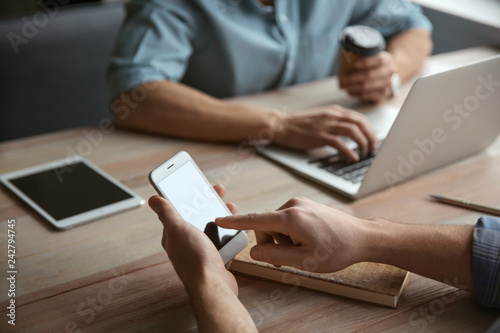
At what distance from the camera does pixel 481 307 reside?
→ 0.81 metres

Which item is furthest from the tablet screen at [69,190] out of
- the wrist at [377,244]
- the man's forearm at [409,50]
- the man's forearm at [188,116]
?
the man's forearm at [409,50]

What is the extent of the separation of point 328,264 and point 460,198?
41cm

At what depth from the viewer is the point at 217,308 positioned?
711 millimetres

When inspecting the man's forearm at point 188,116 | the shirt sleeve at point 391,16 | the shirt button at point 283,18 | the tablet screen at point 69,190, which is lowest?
the tablet screen at point 69,190

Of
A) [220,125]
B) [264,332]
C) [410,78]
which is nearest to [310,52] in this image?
[410,78]

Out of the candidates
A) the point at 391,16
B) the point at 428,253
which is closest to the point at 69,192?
the point at 428,253

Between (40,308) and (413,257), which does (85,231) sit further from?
(413,257)

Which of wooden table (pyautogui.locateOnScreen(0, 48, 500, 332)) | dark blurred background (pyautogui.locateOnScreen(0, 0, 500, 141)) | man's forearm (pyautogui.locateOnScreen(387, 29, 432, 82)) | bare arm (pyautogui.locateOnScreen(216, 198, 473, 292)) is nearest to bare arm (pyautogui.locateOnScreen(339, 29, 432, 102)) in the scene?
man's forearm (pyautogui.locateOnScreen(387, 29, 432, 82))

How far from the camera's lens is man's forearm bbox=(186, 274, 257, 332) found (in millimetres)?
697

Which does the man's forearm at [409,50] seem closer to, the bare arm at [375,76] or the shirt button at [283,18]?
the bare arm at [375,76]

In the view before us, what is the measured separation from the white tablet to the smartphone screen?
209 mm

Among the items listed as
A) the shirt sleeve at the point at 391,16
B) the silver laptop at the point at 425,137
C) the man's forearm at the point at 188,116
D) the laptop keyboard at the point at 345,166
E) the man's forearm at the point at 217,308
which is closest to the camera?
the man's forearm at the point at 217,308

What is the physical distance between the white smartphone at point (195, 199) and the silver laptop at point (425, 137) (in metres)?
0.30

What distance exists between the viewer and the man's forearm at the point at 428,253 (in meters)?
0.84
